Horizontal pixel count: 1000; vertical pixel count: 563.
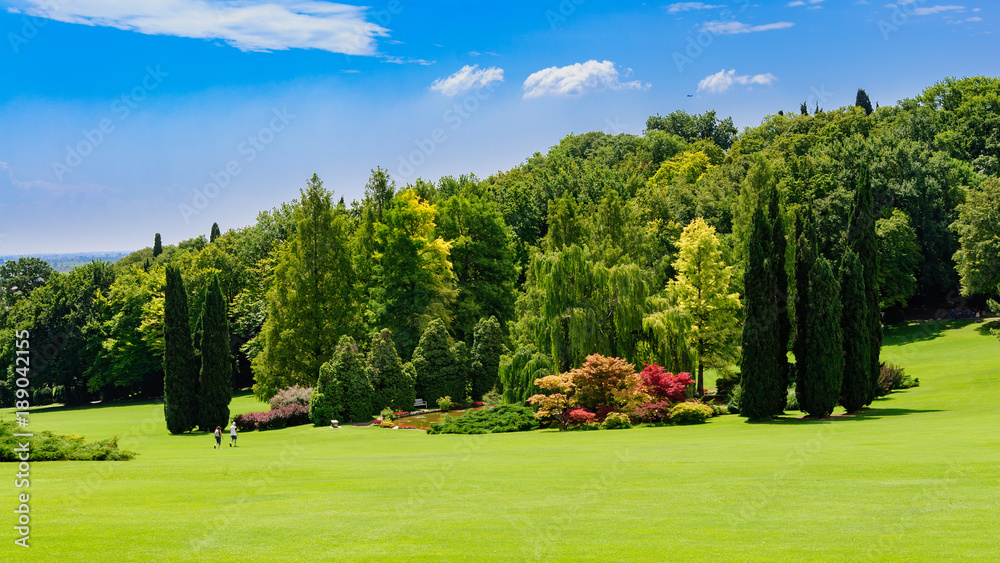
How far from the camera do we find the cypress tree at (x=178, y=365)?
1503 inches

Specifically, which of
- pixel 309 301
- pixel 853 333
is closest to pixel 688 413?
pixel 853 333

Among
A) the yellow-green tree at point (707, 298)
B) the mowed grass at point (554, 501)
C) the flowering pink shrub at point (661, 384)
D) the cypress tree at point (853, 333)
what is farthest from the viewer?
the yellow-green tree at point (707, 298)

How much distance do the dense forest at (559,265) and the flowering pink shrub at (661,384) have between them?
338 centimetres

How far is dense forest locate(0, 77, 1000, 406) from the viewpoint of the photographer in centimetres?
3850

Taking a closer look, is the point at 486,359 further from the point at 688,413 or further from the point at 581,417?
the point at 688,413

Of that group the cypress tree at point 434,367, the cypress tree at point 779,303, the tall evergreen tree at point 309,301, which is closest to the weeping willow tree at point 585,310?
the cypress tree at point 779,303

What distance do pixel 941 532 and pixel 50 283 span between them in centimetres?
7941

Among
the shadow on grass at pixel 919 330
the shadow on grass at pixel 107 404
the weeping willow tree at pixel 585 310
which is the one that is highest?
the weeping willow tree at pixel 585 310

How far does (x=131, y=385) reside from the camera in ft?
235

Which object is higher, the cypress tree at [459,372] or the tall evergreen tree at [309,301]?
the tall evergreen tree at [309,301]

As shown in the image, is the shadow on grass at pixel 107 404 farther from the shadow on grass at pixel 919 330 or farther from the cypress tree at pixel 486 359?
the shadow on grass at pixel 919 330

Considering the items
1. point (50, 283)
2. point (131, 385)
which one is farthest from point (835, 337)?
point (50, 283)

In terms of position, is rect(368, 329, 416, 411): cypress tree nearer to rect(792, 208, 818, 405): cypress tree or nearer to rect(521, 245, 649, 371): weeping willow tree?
rect(521, 245, 649, 371): weeping willow tree

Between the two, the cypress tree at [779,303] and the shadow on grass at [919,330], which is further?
the shadow on grass at [919,330]
